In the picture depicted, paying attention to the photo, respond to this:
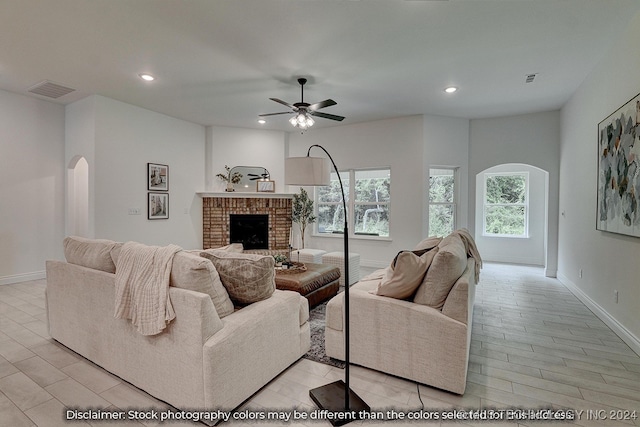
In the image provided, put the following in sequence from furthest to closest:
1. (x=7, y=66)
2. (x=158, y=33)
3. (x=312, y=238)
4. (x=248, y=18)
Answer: (x=312, y=238) < (x=7, y=66) < (x=158, y=33) < (x=248, y=18)

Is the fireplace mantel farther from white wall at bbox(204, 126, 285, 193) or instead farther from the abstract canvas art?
the abstract canvas art

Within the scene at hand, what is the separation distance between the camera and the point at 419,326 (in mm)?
2104

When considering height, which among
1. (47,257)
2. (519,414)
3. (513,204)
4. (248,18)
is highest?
(248,18)

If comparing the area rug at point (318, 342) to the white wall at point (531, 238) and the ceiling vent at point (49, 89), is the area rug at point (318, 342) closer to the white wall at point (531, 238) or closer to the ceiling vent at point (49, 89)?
the ceiling vent at point (49, 89)

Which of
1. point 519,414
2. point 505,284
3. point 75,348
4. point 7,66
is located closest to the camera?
point 519,414

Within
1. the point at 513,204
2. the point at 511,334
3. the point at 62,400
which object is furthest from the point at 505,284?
the point at 62,400

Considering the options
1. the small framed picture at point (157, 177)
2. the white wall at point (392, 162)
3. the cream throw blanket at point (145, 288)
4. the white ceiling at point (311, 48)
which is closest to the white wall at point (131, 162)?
the small framed picture at point (157, 177)

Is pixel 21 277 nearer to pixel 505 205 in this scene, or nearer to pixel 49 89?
pixel 49 89

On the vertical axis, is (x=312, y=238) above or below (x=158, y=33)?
below

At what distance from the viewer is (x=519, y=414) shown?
1881 mm

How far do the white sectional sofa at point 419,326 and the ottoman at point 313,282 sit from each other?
95 centimetres

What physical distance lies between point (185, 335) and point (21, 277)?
4918 millimetres

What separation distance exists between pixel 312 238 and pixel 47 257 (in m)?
4.65

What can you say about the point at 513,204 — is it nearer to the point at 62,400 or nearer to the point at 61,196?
the point at 62,400
